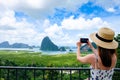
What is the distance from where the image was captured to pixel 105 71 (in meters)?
2.69

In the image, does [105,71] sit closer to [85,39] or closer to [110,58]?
[110,58]

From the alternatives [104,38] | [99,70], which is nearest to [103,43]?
[104,38]

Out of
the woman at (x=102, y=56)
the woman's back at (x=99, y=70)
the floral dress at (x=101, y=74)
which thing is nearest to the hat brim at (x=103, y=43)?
the woman at (x=102, y=56)

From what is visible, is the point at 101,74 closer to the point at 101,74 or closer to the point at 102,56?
the point at 101,74

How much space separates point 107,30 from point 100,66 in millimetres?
348

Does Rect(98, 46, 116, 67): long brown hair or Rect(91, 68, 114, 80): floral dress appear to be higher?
Rect(98, 46, 116, 67): long brown hair

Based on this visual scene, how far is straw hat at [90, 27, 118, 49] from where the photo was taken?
2.63 m

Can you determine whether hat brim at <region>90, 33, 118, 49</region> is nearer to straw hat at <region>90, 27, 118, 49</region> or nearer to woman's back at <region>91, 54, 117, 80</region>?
straw hat at <region>90, 27, 118, 49</region>

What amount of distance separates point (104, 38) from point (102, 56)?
0.17 m

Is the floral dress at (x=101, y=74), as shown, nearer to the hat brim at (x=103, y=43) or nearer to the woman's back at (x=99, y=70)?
the woman's back at (x=99, y=70)

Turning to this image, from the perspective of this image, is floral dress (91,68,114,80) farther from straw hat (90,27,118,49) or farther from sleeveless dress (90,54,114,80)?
straw hat (90,27,118,49)

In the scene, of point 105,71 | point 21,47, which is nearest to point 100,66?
point 105,71

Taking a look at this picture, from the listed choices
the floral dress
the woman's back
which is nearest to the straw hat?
the woman's back

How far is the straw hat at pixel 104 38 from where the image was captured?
2630mm
